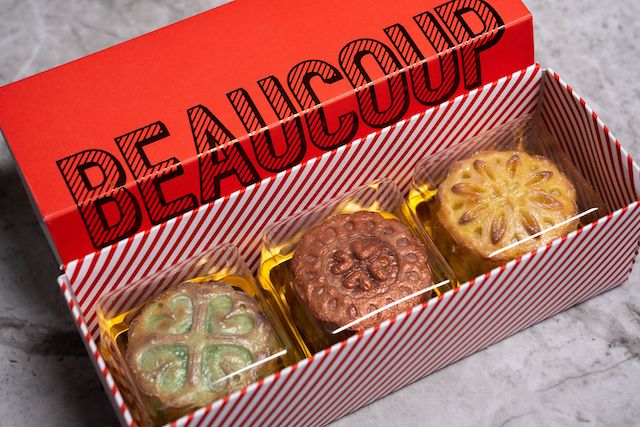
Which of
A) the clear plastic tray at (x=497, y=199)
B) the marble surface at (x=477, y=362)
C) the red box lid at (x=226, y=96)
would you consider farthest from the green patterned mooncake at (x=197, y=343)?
the clear plastic tray at (x=497, y=199)

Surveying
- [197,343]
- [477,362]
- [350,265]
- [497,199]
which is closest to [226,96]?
[350,265]

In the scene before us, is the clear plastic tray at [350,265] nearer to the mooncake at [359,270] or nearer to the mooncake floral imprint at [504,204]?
the mooncake at [359,270]

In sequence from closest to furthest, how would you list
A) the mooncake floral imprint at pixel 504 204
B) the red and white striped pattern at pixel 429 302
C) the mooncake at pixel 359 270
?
the red and white striped pattern at pixel 429 302
the mooncake at pixel 359 270
the mooncake floral imprint at pixel 504 204

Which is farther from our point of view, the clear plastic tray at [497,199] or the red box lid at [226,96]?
the clear plastic tray at [497,199]

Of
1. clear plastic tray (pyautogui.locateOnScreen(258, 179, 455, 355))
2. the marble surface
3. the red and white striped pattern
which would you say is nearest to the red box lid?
the red and white striped pattern

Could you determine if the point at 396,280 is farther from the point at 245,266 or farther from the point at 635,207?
the point at 635,207

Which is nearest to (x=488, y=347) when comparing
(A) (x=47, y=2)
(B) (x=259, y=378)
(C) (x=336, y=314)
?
(C) (x=336, y=314)
